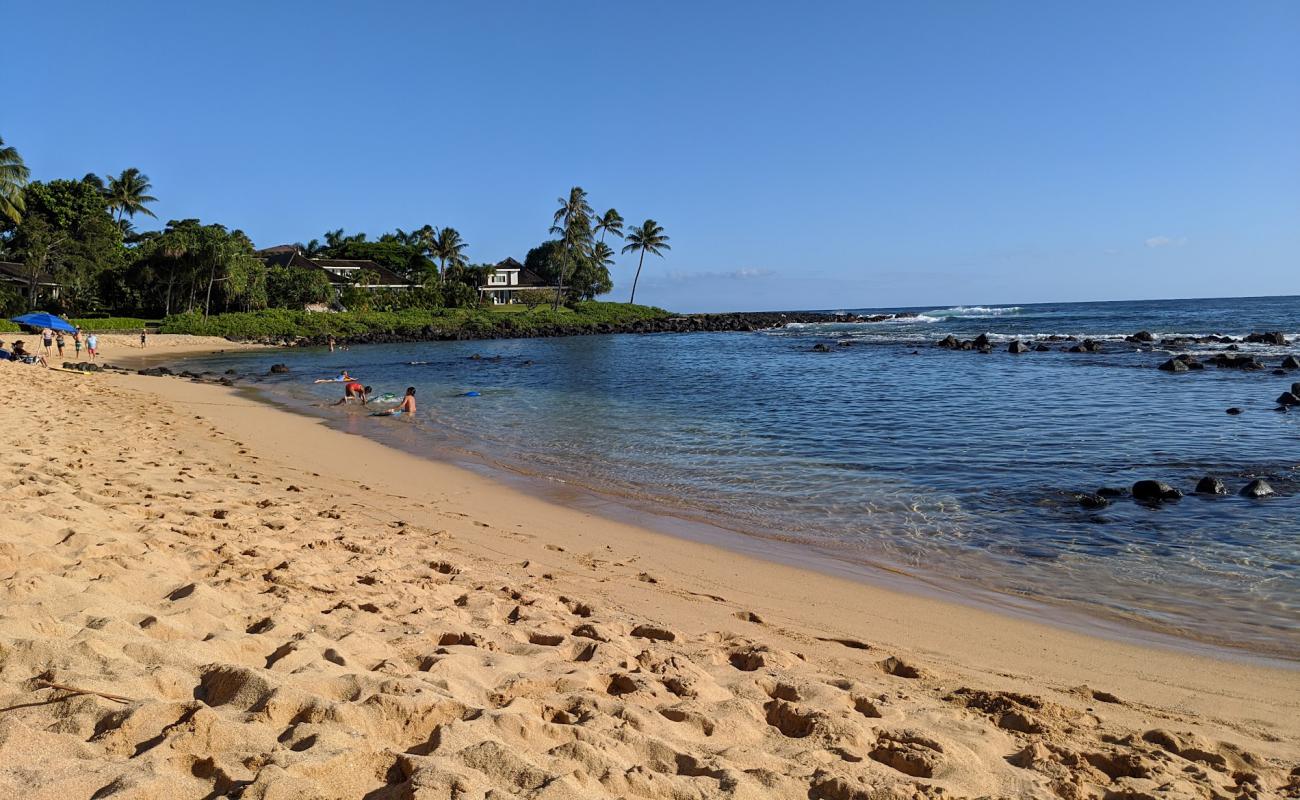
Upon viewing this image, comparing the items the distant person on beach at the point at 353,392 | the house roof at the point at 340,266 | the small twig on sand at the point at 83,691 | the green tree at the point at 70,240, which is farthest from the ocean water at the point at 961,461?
the house roof at the point at 340,266

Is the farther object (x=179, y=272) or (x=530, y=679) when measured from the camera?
(x=179, y=272)

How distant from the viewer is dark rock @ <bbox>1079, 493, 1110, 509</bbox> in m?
9.81

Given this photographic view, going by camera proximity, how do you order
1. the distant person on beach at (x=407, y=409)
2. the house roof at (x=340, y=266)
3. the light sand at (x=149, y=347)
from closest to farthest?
the distant person on beach at (x=407, y=409) < the light sand at (x=149, y=347) < the house roof at (x=340, y=266)

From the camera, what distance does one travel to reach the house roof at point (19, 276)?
52.6 metres

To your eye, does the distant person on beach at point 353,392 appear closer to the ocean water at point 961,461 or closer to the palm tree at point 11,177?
Answer: the ocean water at point 961,461

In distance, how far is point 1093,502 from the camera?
988cm

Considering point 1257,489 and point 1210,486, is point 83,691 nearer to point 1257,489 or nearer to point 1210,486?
point 1210,486

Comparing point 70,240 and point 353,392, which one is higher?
point 70,240

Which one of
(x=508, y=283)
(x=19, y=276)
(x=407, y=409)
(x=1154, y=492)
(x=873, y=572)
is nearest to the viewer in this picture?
(x=873, y=572)

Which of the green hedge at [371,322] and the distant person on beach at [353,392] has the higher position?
the green hedge at [371,322]

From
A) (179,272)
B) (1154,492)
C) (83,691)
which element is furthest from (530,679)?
(179,272)

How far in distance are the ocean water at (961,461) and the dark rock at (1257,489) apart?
168 millimetres

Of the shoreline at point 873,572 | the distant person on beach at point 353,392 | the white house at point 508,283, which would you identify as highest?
the white house at point 508,283

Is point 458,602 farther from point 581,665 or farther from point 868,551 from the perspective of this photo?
point 868,551
